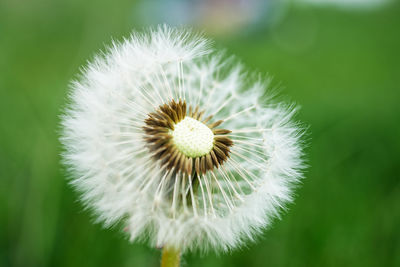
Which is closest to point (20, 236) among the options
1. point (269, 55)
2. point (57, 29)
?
point (269, 55)

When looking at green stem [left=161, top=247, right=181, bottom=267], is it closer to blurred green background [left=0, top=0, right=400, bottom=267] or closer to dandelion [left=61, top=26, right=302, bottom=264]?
dandelion [left=61, top=26, right=302, bottom=264]

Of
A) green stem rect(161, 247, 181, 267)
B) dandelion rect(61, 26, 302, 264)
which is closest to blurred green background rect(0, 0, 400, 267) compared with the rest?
dandelion rect(61, 26, 302, 264)

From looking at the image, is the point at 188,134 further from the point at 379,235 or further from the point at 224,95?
the point at 379,235

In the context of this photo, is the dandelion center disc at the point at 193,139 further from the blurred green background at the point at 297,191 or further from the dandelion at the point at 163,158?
the blurred green background at the point at 297,191

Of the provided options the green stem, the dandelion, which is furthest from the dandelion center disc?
the green stem

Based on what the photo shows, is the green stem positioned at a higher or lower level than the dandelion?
lower

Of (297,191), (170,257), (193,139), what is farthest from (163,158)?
(297,191)

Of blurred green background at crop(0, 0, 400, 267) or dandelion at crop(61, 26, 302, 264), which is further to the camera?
blurred green background at crop(0, 0, 400, 267)
